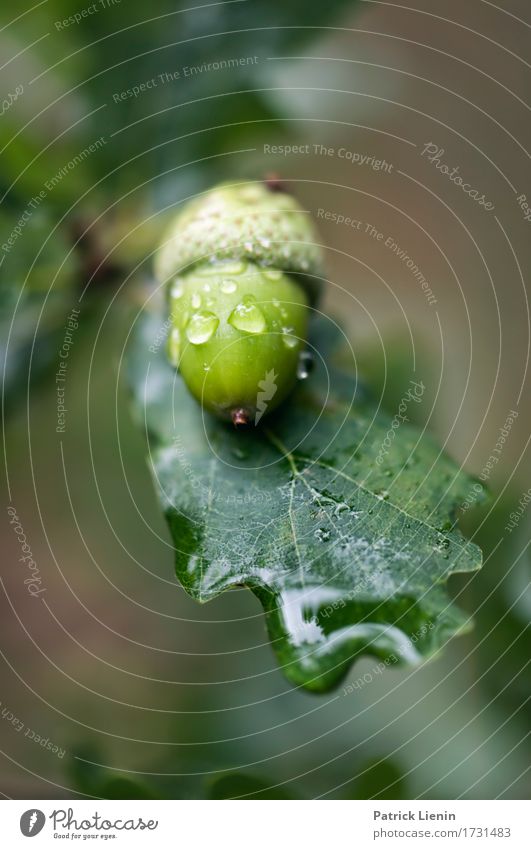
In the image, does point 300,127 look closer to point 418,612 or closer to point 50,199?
point 50,199

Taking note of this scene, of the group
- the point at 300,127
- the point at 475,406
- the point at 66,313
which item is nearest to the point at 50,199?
the point at 66,313
